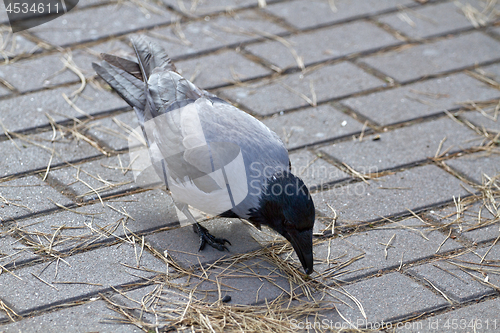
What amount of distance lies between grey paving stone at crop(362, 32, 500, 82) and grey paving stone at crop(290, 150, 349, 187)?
1.38 meters

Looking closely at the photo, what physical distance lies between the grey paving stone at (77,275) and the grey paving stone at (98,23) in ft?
8.73

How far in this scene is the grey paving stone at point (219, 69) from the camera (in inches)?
191

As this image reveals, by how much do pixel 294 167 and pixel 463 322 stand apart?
5.07 feet

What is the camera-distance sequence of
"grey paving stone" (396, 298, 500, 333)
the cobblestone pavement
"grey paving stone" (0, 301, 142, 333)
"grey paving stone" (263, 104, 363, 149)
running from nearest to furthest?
"grey paving stone" (0, 301, 142, 333) → "grey paving stone" (396, 298, 500, 333) → the cobblestone pavement → "grey paving stone" (263, 104, 363, 149)

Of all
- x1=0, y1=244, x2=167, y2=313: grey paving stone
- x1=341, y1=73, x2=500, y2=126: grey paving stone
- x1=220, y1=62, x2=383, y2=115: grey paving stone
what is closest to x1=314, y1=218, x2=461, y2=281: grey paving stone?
x1=0, y1=244, x2=167, y2=313: grey paving stone

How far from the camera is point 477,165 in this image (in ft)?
13.4

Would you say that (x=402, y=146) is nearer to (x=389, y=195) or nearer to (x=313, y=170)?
(x=389, y=195)

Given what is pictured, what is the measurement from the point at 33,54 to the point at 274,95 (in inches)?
80.5

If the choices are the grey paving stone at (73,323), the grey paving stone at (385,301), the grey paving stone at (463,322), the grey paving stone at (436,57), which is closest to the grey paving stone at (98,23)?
the grey paving stone at (436,57)

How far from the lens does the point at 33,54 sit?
5.05 m

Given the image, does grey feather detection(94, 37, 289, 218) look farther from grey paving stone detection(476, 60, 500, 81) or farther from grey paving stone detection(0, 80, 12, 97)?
grey paving stone detection(476, 60, 500, 81)

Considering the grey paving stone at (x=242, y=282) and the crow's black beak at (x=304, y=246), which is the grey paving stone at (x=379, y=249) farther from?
the grey paving stone at (x=242, y=282)

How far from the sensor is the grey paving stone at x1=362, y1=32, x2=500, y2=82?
512 cm

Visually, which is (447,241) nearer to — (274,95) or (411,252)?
(411,252)
